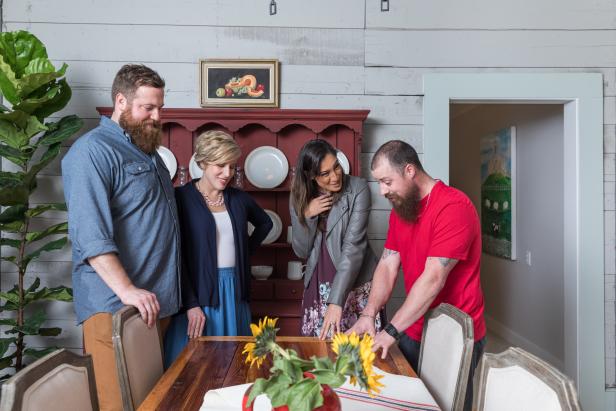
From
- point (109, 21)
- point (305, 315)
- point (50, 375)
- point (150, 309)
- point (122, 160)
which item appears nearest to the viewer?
point (50, 375)

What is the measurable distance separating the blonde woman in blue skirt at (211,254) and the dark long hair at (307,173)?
0.28 meters

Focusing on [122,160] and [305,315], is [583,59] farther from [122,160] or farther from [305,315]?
[122,160]

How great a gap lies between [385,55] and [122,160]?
5.89 ft

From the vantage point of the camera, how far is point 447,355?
5.10 feet

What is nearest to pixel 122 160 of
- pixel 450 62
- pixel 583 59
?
pixel 450 62

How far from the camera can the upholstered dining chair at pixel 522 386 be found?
1024 millimetres

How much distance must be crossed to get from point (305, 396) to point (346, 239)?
148cm

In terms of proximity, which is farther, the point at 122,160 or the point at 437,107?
the point at 437,107

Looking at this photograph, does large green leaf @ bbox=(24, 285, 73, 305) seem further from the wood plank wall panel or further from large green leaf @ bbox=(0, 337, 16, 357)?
the wood plank wall panel

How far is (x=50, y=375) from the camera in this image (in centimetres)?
109

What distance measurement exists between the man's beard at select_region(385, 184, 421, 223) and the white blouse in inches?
28.3

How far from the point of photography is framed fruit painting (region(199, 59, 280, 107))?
9.92ft

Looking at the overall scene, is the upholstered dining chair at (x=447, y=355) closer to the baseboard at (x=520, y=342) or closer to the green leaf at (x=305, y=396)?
the green leaf at (x=305, y=396)

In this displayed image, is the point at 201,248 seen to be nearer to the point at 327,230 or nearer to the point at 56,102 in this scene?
the point at 327,230
